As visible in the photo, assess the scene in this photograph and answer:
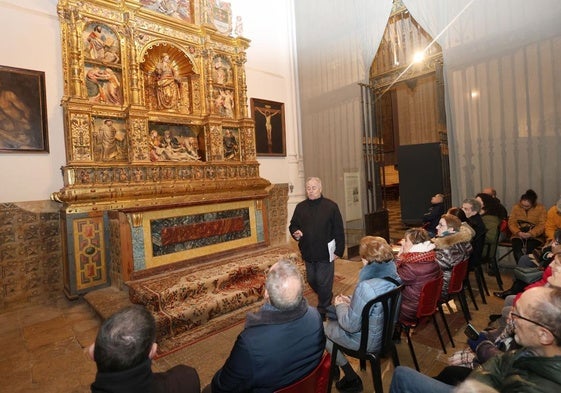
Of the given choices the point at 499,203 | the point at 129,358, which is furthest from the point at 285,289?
the point at 499,203

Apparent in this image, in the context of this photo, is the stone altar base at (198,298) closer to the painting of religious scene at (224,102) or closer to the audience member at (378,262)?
the audience member at (378,262)

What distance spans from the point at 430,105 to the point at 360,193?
8320 millimetres

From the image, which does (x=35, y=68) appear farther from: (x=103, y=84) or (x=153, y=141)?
(x=153, y=141)

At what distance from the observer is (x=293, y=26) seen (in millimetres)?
8188

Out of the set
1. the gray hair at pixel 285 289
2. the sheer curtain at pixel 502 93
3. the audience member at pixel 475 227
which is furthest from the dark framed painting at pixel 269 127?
the gray hair at pixel 285 289

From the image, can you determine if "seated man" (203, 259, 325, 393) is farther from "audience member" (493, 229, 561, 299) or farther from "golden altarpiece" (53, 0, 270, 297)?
"golden altarpiece" (53, 0, 270, 297)

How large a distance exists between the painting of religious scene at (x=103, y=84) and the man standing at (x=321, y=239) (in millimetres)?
3702

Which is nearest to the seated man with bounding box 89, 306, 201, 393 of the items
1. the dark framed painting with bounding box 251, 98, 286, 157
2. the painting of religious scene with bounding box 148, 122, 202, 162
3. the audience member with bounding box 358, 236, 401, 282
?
the audience member with bounding box 358, 236, 401, 282

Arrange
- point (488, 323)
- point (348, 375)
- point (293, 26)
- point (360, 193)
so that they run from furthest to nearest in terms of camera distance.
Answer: point (293, 26), point (360, 193), point (488, 323), point (348, 375)

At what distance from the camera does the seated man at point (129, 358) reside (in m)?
1.22

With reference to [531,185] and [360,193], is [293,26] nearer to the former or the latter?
[360,193]

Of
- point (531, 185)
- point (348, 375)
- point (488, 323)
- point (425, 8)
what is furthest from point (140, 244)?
point (425, 8)

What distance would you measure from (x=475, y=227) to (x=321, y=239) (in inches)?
84.0

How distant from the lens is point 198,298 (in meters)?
4.06
